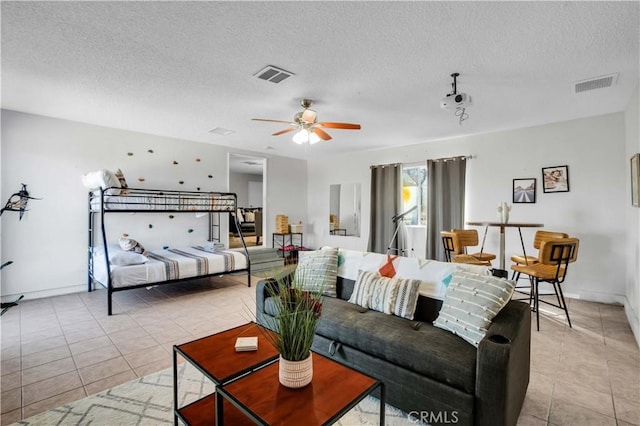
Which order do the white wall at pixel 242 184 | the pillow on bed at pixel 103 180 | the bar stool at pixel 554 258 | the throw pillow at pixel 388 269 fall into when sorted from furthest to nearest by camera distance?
the white wall at pixel 242 184
the pillow on bed at pixel 103 180
the bar stool at pixel 554 258
the throw pillow at pixel 388 269

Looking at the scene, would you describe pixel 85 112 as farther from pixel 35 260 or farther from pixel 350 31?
pixel 350 31

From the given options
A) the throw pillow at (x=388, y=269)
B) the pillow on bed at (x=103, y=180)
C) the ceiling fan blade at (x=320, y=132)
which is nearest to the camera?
the throw pillow at (x=388, y=269)

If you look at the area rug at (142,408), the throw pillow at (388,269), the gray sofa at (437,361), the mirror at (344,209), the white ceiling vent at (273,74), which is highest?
the white ceiling vent at (273,74)

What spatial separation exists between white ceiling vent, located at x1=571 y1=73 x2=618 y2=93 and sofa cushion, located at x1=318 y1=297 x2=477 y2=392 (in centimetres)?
299

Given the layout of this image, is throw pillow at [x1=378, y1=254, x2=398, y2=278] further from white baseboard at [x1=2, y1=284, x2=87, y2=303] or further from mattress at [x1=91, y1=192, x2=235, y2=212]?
white baseboard at [x1=2, y1=284, x2=87, y2=303]

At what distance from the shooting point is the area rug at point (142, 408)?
72.2 inches

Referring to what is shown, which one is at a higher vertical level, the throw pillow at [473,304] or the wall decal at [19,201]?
the wall decal at [19,201]

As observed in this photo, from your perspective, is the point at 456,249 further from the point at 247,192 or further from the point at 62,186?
the point at 247,192

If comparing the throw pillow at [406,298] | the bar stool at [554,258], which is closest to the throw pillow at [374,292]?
the throw pillow at [406,298]

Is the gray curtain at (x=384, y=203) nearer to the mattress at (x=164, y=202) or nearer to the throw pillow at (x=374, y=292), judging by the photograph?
the mattress at (x=164, y=202)

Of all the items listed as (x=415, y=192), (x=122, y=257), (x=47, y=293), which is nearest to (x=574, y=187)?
(x=415, y=192)

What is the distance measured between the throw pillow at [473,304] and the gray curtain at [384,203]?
417 cm

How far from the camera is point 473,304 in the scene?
1917 millimetres

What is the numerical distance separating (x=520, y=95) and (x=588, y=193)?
1944mm
